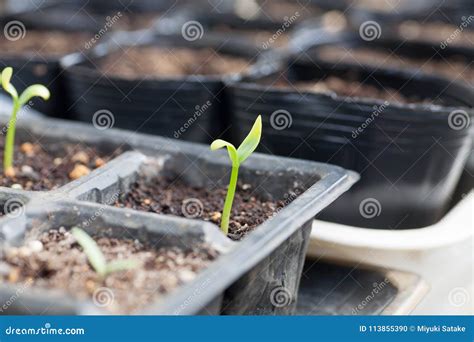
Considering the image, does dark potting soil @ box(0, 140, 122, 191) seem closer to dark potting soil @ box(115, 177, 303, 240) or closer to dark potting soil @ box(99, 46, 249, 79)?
dark potting soil @ box(115, 177, 303, 240)

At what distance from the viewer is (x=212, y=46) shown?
2.42 meters

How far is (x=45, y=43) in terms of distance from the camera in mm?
2445

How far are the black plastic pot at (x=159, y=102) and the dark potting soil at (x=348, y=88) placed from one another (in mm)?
253

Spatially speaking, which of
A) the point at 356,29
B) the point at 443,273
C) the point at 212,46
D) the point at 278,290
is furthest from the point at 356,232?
the point at 356,29

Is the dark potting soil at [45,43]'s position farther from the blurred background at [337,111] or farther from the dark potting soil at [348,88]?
the dark potting soil at [348,88]

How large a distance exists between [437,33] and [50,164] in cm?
180

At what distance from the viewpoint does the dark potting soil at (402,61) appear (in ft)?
7.73

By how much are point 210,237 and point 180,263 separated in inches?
2.5

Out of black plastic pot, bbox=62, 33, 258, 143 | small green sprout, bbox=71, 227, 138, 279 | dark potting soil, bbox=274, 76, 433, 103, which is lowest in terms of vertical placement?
small green sprout, bbox=71, 227, 138, 279

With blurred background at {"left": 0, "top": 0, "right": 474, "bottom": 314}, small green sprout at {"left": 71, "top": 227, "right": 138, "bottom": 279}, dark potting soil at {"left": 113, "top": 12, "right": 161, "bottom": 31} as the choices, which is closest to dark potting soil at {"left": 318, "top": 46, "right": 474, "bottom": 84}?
blurred background at {"left": 0, "top": 0, "right": 474, "bottom": 314}

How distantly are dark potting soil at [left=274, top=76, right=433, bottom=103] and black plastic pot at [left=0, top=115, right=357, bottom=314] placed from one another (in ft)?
1.89

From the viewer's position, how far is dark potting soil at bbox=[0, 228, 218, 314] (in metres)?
0.95

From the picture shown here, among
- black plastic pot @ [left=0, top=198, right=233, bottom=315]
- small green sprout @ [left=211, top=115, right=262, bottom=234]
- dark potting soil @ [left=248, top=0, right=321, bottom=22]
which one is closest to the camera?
black plastic pot @ [left=0, top=198, right=233, bottom=315]

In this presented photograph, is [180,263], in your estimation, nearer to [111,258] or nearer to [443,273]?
[111,258]
